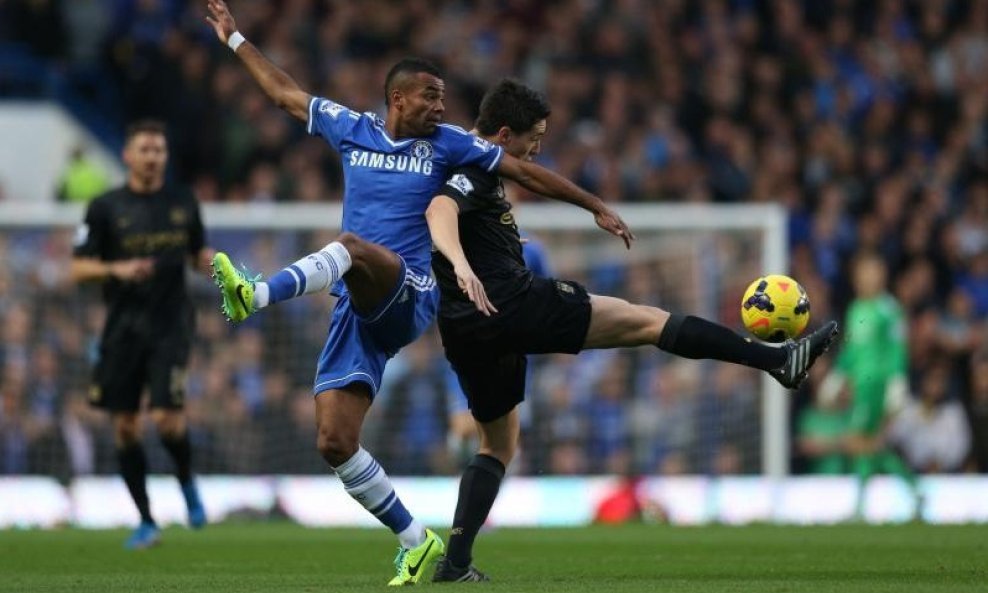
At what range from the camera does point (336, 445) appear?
27.3 ft

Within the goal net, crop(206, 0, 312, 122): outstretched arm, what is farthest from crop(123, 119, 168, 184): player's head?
the goal net

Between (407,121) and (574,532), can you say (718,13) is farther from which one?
(407,121)

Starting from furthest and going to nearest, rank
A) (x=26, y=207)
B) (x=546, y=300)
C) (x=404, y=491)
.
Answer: (x=26, y=207)
(x=404, y=491)
(x=546, y=300)

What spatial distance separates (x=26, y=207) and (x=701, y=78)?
8032 mm

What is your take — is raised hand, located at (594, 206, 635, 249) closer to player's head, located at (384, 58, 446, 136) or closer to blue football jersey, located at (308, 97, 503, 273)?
blue football jersey, located at (308, 97, 503, 273)

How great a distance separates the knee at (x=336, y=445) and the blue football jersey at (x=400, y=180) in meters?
0.81

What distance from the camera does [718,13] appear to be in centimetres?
2219

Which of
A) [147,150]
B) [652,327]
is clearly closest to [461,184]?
[652,327]

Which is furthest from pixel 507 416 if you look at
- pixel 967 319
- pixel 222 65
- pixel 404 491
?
pixel 222 65

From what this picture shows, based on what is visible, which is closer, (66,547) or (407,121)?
(407,121)

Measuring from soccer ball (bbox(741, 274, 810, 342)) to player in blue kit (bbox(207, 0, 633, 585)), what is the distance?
2.42 feet

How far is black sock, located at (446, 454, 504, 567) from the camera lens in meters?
8.47

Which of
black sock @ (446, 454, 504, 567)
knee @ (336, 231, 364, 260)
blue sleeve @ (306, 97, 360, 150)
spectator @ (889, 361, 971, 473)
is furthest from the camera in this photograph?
spectator @ (889, 361, 971, 473)

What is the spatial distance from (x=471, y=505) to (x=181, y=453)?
3.97 m
